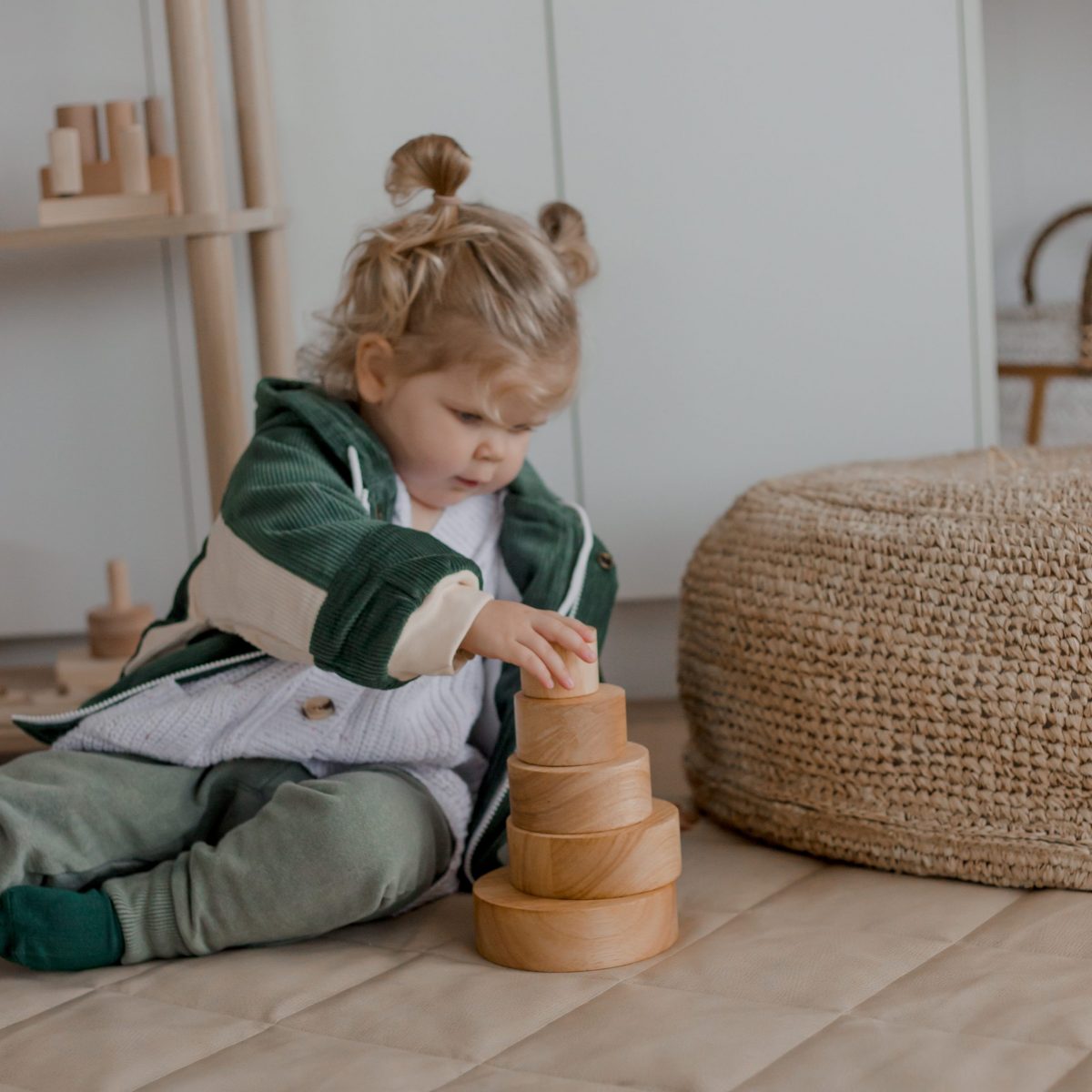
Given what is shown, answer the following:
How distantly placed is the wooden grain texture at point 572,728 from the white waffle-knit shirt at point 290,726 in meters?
0.17

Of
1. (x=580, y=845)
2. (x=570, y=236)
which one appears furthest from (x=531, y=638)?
(x=570, y=236)

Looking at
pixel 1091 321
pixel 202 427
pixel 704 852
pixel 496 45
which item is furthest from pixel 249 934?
pixel 1091 321

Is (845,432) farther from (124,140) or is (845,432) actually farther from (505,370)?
(124,140)

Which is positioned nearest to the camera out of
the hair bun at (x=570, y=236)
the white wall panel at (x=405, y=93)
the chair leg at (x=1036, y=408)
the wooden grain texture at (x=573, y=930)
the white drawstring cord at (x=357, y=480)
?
the wooden grain texture at (x=573, y=930)

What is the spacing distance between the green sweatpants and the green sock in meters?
0.01

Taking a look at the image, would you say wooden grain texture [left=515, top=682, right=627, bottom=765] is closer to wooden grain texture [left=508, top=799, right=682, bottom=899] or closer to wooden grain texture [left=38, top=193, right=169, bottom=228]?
wooden grain texture [left=508, top=799, right=682, bottom=899]

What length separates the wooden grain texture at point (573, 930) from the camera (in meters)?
0.88

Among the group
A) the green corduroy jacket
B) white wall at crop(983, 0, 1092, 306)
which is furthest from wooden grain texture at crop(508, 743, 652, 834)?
white wall at crop(983, 0, 1092, 306)

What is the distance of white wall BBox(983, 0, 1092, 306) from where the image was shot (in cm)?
190

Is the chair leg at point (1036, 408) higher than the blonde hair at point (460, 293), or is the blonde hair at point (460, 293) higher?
the blonde hair at point (460, 293)

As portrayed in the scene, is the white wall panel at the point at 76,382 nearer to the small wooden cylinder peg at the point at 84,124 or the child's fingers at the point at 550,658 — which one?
the small wooden cylinder peg at the point at 84,124

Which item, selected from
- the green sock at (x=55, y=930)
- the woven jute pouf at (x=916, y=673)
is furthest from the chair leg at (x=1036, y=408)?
the green sock at (x=55, y=930)

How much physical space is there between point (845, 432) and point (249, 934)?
826 millimetres

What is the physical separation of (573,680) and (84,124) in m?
0.87
